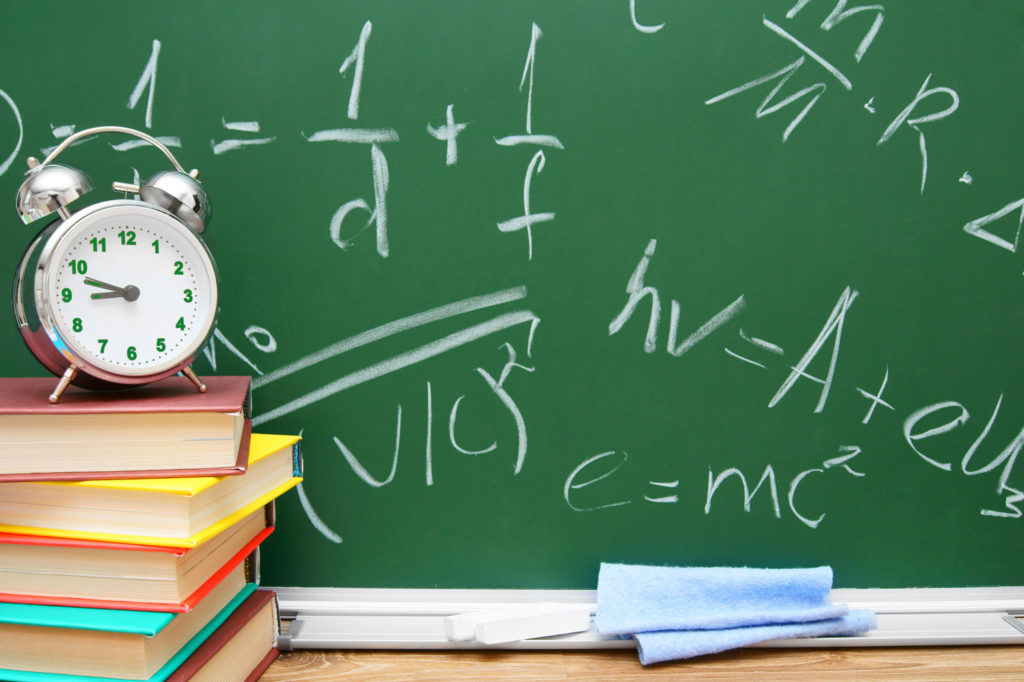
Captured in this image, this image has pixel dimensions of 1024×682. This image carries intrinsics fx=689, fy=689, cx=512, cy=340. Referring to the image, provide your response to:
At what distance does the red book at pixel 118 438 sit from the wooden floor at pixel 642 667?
0.32 meters

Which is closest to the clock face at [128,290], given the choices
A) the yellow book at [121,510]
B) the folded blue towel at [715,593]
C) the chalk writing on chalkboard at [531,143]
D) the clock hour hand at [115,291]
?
the clock hour hand at [115,291]

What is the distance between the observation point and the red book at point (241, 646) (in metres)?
0.76

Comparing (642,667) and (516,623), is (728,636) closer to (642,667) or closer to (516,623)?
(642,667)

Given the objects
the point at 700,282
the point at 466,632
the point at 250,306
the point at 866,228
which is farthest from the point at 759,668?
the point at 250,306

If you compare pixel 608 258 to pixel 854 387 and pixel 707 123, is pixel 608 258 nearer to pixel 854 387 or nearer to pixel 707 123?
pixel 707 123

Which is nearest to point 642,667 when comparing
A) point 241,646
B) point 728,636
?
point 728,636

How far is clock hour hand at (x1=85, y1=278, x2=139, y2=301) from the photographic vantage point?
747mm

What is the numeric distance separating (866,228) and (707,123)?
0.90 feet

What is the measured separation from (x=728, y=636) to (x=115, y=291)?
2.81 feet

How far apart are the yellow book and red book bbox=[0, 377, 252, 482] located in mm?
18

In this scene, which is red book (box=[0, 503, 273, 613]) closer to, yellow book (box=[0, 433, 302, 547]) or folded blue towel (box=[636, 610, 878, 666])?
yellow book (box=[0, 433, 302, 547])

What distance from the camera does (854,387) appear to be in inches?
39.4

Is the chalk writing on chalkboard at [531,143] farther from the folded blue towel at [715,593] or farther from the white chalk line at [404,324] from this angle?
the folded blue towel at [715,593]

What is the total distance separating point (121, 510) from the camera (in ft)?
2.38
